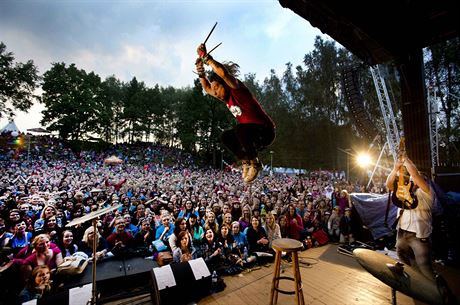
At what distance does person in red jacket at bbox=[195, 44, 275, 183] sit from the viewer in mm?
2061

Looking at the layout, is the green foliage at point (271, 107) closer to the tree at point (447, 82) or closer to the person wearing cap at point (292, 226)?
the tree at point (447, 82)

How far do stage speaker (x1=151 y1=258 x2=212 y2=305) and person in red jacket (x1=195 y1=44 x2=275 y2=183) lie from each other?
2.31 metres

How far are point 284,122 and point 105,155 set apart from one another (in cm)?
A: 2477

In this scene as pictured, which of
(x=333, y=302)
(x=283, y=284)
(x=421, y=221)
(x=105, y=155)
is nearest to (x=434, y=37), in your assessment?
(x=421, y=221)

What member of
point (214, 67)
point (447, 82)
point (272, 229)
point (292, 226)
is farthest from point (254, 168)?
point (447, 82)

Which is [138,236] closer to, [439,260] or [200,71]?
[200,71]

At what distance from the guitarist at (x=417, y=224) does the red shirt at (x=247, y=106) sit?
7.02 ft

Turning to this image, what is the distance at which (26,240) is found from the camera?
4.45 m

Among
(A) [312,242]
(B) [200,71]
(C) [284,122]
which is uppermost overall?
(C) [284,122]

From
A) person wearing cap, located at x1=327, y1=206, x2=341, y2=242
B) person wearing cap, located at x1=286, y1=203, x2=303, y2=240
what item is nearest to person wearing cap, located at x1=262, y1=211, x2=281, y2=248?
person wearing cap, located at x1=286, y1=203, x2=303, y2=240

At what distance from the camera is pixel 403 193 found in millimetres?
3051

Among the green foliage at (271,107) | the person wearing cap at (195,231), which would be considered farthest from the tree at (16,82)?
the person wearing cap at (195,231)

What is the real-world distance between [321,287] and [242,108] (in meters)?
3.79

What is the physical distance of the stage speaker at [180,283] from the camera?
130 inches
